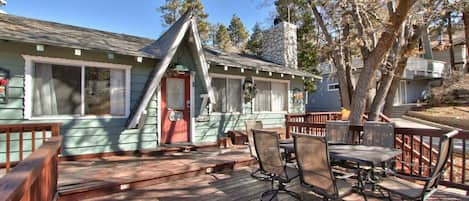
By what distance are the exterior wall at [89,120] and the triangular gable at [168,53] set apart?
320 millimetres

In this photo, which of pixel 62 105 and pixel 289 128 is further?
pixel 289 128

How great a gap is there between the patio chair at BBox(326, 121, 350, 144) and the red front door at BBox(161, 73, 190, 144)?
3.70m

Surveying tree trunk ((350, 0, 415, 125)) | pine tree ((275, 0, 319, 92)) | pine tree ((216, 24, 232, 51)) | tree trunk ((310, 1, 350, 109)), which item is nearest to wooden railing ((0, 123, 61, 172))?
tree trunk ((350, 0, 415, 125))

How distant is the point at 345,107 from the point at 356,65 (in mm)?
9982

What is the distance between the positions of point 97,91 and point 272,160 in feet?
14.1

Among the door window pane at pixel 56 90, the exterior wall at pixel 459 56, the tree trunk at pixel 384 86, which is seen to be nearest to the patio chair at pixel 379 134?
the tree trunk at pixel 384 86

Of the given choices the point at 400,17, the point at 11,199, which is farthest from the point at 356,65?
the point at 11,199

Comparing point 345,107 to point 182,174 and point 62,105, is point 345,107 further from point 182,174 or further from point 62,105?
point 62,105

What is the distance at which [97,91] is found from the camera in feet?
18.7

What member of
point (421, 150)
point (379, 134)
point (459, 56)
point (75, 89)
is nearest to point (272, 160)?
point (379, 134)

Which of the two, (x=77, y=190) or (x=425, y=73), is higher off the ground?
(x=425, y=73)

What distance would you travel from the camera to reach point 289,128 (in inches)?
260

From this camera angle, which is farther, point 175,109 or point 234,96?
point 234,96

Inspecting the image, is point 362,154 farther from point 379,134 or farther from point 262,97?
point 262,97
